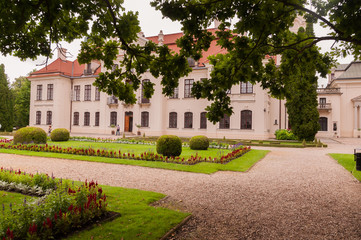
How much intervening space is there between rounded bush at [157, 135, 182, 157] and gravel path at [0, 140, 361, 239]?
105 inches

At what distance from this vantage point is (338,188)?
793 centimetres

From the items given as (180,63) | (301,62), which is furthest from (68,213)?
(301,62)

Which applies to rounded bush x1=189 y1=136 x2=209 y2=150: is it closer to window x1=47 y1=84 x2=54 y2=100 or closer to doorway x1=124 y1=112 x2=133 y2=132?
doorway x1=124 y1=112 x2=133 y2=132

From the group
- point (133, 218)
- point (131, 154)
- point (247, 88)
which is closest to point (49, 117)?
point (247, 88)

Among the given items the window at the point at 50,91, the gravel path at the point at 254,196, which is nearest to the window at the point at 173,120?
the window at the point at 50,91

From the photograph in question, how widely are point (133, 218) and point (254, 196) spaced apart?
3416 millimetres

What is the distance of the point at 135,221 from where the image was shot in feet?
15.6

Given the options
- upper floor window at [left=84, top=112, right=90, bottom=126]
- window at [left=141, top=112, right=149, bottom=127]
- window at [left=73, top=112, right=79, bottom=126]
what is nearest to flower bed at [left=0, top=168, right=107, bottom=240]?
window at [left=141, top=112, right=149, bottom=127]

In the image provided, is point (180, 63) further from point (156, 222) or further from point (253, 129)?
point (253, 129)

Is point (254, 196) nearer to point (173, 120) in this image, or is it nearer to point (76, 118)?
point (173, 120)

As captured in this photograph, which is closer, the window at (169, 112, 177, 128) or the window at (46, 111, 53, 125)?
the window at (169, 112, 177, 128)

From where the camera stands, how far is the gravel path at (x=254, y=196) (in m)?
4.78

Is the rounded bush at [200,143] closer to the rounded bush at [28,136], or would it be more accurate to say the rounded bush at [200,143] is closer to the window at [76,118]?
the rounded bush at [28,136]

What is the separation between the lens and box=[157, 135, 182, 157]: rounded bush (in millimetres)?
13086
